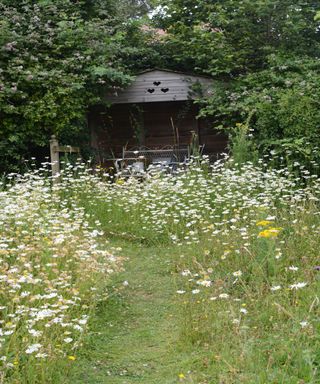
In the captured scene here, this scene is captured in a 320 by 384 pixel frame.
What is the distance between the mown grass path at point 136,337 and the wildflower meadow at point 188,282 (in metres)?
0.03

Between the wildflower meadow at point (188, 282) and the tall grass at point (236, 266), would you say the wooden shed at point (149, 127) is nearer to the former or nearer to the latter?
the tall grass at point (236, 266)

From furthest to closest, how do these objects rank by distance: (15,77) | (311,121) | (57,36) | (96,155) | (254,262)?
(96,155), (57,36), (15,77), (311,121), (254,262)

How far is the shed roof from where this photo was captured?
41.9 feet

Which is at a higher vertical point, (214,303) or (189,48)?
(189,48)

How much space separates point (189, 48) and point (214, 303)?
996cm

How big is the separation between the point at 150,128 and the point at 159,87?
1905 mm

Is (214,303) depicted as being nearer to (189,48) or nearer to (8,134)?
(8,134)

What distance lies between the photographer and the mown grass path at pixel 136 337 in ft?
11.7

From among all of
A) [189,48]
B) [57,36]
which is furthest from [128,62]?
[57,36]

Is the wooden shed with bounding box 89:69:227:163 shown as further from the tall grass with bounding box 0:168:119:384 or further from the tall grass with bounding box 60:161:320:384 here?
the tall grass with bounding box 0:168:119:384

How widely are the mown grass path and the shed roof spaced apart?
7.51 m

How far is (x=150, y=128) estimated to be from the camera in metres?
14.7

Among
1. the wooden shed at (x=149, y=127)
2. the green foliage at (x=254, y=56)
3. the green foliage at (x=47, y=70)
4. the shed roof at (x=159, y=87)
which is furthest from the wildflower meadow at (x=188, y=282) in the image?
the wooden shed at (x=149, y=127)

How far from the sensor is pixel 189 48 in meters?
13.1
